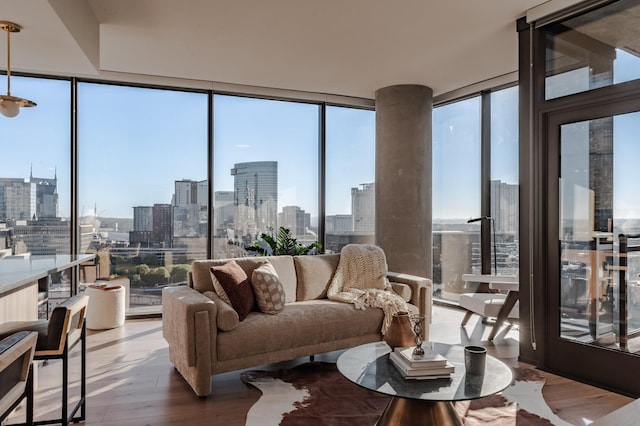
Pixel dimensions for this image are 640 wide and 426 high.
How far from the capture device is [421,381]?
222 cm

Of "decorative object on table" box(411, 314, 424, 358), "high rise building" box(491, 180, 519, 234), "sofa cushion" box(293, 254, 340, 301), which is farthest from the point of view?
"high rise building" box(491, 180, 519, 234)

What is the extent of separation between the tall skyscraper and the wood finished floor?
79.4 inches

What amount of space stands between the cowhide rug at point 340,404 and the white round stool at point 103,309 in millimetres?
2166

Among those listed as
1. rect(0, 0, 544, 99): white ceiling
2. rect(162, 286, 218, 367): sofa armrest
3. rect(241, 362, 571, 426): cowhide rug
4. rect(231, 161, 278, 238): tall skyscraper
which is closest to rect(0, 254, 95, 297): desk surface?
rect(162, 286, 218, 367): sofa armrest

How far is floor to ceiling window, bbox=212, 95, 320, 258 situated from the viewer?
19.0ft

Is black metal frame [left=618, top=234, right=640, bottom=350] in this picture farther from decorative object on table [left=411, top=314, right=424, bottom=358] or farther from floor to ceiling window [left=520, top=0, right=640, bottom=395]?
decorative object on table [left=411, top=314, right=424, bottom=358]

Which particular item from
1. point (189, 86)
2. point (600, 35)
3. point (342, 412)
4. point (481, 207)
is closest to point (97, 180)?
point (189, 86)

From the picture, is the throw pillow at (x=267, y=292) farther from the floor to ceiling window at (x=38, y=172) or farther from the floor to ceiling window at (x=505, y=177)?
the floor to ceiling window at (x=505, y=177)

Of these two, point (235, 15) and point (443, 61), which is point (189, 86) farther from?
point (443, 61)

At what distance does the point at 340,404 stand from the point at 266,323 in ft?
2.48

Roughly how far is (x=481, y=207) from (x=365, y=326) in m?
2.72

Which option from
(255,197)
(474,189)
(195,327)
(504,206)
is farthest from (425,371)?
(255,197)

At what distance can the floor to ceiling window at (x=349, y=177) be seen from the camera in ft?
21.0

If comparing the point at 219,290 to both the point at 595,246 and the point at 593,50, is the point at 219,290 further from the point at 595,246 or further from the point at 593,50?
the point at 593,50
